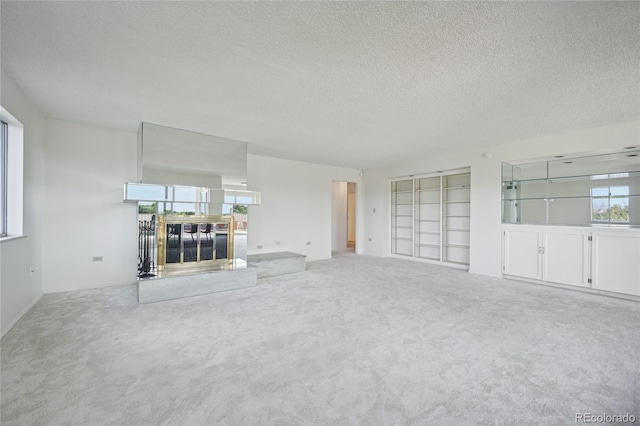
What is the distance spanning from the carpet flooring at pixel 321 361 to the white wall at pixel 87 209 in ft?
1.71

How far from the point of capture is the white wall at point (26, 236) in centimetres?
267

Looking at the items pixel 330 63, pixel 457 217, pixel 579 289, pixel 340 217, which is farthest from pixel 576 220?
pixel 340 217

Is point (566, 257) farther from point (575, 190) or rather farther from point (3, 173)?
point (3, 173)

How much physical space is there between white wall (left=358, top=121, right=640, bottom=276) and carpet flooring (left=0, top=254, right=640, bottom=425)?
159 cm

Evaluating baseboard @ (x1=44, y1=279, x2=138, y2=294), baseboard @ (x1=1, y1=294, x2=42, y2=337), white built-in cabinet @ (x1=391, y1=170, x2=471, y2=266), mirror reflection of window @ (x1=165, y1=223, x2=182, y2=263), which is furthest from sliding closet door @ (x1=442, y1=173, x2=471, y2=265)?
baseboard @ (x1=1, y1=294, x2=42, y2=337)

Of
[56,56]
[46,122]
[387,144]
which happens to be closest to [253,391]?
[56,56]

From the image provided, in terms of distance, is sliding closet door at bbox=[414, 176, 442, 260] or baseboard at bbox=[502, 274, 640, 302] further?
sliding closet door at bbox=[414, 176, 442, 260]

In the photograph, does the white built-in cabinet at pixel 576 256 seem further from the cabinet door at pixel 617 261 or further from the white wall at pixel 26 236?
the white wall at pixel 26 236

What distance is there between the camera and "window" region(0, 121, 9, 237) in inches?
114

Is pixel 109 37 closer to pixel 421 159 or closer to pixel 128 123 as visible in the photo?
pixel 128 123

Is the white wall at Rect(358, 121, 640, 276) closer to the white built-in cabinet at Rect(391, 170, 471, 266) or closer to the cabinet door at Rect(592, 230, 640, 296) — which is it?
the white built-in cabinet at Rect(391, 170, 471, 266)

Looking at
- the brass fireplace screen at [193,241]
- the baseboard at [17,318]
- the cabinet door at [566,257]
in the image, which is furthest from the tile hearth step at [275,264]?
the cabinet door at [566,257]

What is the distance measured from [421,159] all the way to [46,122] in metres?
6.74

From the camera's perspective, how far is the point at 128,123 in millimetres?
A: 4023
